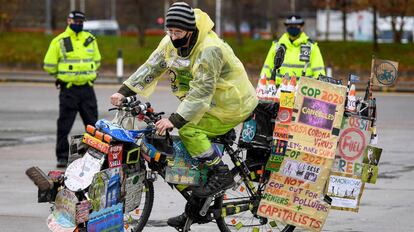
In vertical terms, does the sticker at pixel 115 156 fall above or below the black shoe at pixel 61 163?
above

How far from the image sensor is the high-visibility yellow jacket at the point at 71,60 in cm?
1241

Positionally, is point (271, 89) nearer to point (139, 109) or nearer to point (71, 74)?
point (71, 74)

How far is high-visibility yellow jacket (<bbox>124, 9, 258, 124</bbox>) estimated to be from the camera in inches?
283

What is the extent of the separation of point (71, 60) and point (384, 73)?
5.34m

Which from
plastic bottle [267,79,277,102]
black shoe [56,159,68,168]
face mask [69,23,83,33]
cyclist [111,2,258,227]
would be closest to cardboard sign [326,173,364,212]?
cyclist [111,2,258,227]

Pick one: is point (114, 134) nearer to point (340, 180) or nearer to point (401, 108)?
point (340, 180)

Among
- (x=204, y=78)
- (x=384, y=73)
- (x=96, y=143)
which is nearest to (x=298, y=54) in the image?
(x=384, y=73)

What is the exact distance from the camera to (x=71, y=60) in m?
12.5

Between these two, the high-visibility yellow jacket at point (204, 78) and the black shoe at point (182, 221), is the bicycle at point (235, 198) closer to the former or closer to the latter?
the black shoe at point (182, 221)

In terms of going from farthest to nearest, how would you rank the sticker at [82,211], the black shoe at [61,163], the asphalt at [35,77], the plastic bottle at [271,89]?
the asphalt at [35,77], the black shoe at [61,163], the plastic bottle at [271,89], the sticker at [82,211]

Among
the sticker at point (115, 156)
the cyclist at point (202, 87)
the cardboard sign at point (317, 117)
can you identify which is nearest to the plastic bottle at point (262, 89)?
the cardboard sign at point (317, 117)

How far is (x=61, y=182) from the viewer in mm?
7195

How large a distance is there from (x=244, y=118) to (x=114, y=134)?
3.23 feet

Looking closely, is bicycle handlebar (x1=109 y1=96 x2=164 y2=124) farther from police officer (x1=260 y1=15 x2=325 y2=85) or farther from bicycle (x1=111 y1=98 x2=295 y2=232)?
police officer (x1=260 y1=15 x2=325 y2=85)
